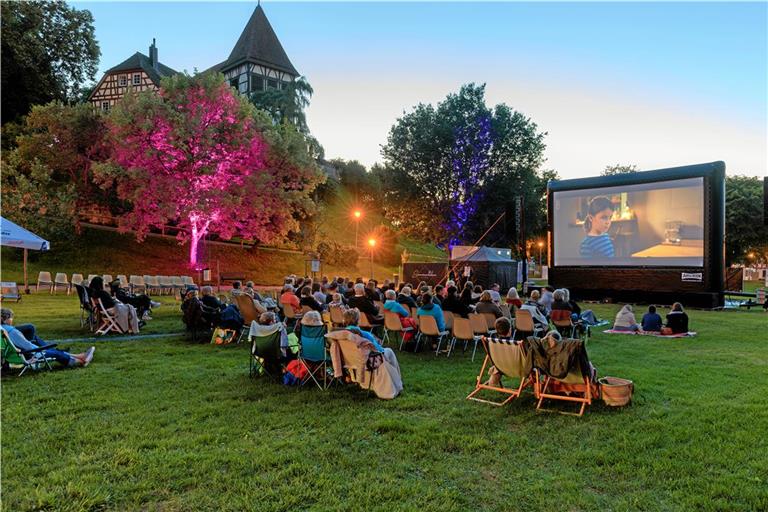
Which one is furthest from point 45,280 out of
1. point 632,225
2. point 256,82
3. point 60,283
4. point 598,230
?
point 256,82

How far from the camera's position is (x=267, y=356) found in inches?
235

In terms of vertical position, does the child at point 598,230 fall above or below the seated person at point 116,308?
above

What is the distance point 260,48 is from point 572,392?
49.3 meters

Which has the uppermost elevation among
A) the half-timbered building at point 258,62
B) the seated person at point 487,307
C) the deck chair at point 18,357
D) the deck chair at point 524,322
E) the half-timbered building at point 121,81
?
the half-timbered building at point 258,62

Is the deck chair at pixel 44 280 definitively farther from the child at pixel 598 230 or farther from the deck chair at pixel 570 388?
the child at pixel 598 230

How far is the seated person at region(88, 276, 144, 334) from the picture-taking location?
9.55 m

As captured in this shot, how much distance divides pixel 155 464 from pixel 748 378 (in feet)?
21.4

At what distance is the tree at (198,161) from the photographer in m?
20.7

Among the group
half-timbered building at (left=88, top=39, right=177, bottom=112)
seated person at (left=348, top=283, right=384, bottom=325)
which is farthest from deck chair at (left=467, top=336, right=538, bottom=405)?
half-timbered building at (left=88, top=39, right=177, bottom=112)

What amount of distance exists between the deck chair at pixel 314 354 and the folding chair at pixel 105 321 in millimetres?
5701

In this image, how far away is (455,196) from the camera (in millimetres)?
28078

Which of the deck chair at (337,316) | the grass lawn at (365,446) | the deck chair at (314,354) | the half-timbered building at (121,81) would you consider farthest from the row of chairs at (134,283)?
the half-timbered building at (121,81)

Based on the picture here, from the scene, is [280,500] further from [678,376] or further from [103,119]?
[103,119]

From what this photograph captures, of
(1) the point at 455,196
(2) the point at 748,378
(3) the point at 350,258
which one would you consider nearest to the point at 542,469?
(2) the point at 748,378
